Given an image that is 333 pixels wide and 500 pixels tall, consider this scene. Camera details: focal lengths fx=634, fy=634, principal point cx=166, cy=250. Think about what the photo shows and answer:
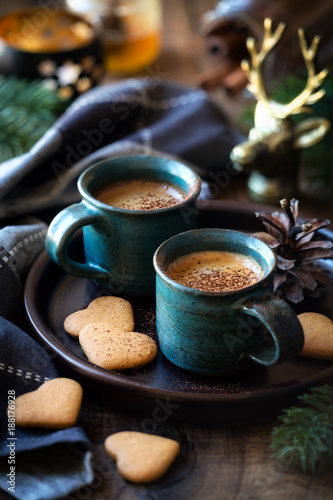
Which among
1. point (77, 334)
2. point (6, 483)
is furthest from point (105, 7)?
point (6, 483)

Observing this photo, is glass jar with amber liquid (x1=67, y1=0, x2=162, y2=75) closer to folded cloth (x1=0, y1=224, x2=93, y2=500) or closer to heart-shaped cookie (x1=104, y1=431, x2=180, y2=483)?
folded cloth (x1=0, y1=224, x2=93, y2=500)

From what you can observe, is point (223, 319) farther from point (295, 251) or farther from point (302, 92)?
point (302, 92)

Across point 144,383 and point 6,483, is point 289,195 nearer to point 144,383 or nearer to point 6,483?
point 144,383

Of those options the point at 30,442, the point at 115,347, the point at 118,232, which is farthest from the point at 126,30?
the point at 30,442

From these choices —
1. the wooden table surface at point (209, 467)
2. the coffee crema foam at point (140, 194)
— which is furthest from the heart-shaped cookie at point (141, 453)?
the coffee crema foam at point (140, 194)

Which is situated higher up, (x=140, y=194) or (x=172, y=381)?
(x=140, y=194)

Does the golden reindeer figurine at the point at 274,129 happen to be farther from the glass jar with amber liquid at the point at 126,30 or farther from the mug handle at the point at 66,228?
the glass jar with amber liquid at the point at 126,30
